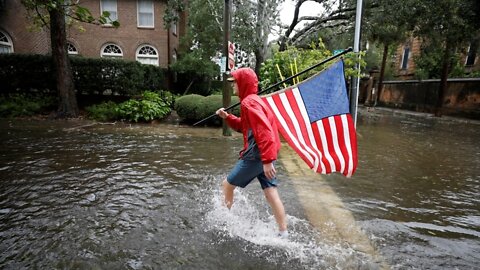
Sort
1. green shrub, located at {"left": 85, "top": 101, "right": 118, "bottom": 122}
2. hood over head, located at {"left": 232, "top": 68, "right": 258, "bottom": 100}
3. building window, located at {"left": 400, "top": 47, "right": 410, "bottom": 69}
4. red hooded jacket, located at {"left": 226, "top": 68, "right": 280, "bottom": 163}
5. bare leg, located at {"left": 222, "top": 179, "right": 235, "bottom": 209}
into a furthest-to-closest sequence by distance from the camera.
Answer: building window, located at {"left": 400, "top": 47, "right": 410, "bottom": 69}
green shrub, located at {"left": 85, "top": 101, "right": 118, "bottom": 122}
bare leg, located at {"left": 222, "top": 179, "right": 235, "bottom": 209}
hood over head, located at {"left": 232, "top": 68, "right": 258, "bottom": 100}
red hooded jacket, located at {"left": 226, "top": 68, "right": 280, "bottom": 163}

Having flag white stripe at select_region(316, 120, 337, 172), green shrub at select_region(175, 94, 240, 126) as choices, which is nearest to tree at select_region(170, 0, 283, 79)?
green shrub at select_region(175, 94, 240, 126)

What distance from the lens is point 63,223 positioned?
3197 mm

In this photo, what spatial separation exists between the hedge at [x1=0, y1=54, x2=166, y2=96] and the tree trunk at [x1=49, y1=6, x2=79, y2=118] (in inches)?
60.2

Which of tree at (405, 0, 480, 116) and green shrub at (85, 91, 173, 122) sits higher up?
tree at (405, 0, 480, 116)

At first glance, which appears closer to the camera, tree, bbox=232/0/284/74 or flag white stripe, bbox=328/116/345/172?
flag white stripe, bbox=328/116/345/172

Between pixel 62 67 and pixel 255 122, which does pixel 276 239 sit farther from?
pixel 62 67

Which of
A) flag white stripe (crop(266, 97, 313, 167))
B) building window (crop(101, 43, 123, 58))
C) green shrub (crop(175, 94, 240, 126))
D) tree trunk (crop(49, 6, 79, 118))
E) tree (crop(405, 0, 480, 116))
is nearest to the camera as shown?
flag white stripe (crop(266, 97, 313, 167))

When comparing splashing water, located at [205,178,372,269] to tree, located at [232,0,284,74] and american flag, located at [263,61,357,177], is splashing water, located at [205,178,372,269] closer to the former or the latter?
american flag, located at [263,61,357,177]

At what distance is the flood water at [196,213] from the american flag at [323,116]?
34.9 inches

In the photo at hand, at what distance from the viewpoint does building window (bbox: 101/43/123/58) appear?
19.7 metres

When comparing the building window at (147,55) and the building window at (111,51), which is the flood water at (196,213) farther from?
the building window at (111,51)

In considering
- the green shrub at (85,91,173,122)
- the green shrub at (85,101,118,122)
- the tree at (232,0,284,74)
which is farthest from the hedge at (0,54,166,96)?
the tree at (232,0,284,74)

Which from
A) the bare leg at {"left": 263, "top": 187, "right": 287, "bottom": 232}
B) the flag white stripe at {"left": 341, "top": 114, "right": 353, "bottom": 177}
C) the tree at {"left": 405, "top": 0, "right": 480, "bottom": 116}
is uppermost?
the tree at {"left": 405, "top": 0, "right": 480, "bottom": 116}

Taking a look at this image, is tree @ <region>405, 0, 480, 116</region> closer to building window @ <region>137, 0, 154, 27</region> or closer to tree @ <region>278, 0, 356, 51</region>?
tree @ <region>278, 0, 356, 51</region>
